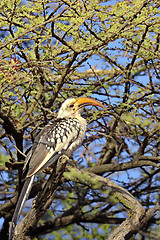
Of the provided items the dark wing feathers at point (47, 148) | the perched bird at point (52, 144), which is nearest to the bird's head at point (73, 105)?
the perched bird at point (52, 144)

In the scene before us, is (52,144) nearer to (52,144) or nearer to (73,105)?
(52,144)

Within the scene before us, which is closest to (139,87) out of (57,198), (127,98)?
(127,98)

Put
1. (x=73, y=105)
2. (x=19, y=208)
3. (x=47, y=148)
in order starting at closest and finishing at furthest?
1. (x=19, y=208)
2. (x=47, y=148)
3. (x=73, y=105)

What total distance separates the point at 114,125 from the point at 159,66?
2.75 ft

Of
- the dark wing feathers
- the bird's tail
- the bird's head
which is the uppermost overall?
the bird's head

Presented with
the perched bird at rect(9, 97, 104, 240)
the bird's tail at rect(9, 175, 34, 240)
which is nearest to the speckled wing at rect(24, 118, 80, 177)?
the perched bird at rect(9, 97, 104, 240)

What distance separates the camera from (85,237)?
4492mm

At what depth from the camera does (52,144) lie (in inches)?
128

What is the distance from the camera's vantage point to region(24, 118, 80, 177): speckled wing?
3.11 meters

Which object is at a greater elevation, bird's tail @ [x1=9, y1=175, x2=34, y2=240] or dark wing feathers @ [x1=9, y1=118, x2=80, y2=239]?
dark wing feathers @ [x1=9, y1=118, x2=80, y2=239]

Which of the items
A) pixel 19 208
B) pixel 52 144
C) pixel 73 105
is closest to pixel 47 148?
pixel 52 144

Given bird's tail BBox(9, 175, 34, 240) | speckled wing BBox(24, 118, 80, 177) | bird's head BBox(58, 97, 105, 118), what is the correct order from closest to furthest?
bird's tail BBox(9, 175, 34, 240), speckled wing BBox(24, 118, 80, 177), bird's head BBox(58, 97, 105, 118)

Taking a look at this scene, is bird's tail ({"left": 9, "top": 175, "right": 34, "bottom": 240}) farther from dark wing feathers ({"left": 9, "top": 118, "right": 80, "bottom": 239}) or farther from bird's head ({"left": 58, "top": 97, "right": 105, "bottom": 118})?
bird's head ({"left": 58, "top": 97, "right": 105, "bottom": 118})

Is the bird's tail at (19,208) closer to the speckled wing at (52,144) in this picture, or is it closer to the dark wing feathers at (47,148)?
the dark wing feathers at (47,148)
